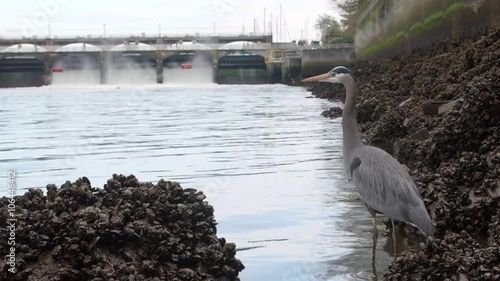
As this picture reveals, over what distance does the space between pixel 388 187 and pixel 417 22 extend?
22.7 meters

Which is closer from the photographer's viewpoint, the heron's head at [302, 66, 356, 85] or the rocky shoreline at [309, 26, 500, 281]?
the rocky shoreline at [309, 26, 500, 281]

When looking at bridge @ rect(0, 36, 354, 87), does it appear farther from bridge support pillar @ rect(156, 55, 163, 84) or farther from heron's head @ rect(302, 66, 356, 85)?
heron's head @ rect(302, 66, 356, 85)

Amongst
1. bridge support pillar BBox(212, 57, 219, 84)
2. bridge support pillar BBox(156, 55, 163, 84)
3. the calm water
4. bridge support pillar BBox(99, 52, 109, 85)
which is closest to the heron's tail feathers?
the calm water

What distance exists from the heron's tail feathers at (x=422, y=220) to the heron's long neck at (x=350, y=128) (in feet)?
4.19

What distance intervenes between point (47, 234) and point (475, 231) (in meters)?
3.22

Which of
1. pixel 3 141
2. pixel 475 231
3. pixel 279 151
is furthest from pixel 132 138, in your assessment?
pixel 475 231

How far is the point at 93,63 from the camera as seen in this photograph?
76.7m

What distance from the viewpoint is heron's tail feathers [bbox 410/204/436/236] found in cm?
548

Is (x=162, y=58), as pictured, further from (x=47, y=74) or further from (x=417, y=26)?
(x=417, y=26)

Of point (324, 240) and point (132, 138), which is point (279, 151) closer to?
point (132, 138)

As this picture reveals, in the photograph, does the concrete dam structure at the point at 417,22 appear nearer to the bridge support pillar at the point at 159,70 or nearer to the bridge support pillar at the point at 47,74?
the bridge support pillar at the point at 159,70

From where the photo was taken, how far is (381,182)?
600cm

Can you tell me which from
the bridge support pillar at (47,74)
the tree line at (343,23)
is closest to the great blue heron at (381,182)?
the tree line at (343,23)

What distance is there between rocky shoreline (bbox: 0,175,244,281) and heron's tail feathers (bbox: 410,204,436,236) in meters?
1.38
